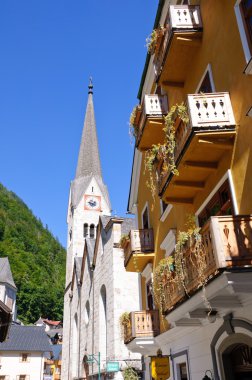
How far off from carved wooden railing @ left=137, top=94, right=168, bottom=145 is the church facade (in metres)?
8.54

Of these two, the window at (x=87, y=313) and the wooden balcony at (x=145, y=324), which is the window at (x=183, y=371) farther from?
the window at (x=87, y=313)

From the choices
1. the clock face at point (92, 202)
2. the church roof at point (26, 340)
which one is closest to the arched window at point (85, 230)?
the clock face at point (92, 202)

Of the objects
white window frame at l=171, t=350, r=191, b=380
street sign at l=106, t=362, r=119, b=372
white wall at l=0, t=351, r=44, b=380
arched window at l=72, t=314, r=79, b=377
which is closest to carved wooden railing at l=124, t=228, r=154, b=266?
white window frame at l=171, t=350, r=191, b=380

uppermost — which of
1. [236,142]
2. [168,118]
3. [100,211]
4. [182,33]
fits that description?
[100,211]

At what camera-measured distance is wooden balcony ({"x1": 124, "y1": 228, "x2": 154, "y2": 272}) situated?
1385cm

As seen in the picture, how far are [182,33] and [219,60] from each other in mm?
1506

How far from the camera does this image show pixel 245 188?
727 cm

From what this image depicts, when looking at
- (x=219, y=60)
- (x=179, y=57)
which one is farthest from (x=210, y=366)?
(x=179, y=57)

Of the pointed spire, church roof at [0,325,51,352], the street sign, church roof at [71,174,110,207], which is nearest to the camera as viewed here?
the street sign

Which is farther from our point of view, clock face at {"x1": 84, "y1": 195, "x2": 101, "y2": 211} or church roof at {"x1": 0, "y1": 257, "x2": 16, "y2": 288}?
church roof at {"x1": 0, "y1": 257, "x2": 16, "y2": 288}

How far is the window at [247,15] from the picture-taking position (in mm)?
7375

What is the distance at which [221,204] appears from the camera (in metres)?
8.40

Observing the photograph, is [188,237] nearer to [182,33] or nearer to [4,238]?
[182,33]

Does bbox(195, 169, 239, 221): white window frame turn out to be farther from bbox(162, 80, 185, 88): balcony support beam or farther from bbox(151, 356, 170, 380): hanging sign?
bbox(151, 356, 170, 380): hanging sign
